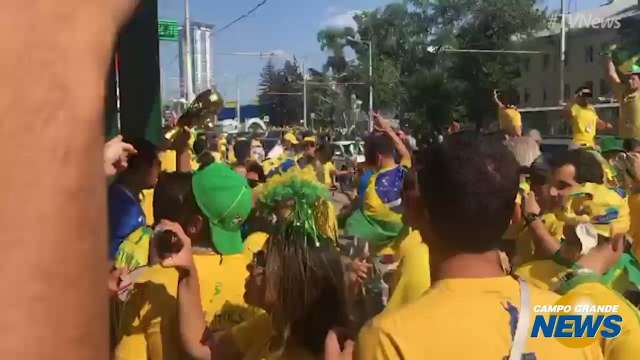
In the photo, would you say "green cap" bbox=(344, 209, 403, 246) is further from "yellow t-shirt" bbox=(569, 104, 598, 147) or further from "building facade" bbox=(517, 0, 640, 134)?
"building facade" bbox=(517, 0, 640, 134)

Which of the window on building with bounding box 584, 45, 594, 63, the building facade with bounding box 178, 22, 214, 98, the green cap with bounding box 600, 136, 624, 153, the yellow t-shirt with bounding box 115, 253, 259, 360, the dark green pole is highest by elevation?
the window on building with bounding box 584, 45, 594, 63

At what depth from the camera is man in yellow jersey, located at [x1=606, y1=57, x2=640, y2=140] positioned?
645 centimetres

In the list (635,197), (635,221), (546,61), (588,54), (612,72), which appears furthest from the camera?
(546,61)

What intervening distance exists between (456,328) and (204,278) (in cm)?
107

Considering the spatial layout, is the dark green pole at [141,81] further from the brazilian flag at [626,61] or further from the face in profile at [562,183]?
the brazilian flag at [626,61]

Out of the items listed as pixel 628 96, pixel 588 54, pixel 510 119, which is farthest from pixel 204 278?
pixel 588 54

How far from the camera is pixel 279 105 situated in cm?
6488

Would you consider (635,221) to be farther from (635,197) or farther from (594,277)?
(594,277)

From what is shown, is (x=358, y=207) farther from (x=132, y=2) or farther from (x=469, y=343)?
(x=132, y=2)

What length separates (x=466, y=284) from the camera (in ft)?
5.08

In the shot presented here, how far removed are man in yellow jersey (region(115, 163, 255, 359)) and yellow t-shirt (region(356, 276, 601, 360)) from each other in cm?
80

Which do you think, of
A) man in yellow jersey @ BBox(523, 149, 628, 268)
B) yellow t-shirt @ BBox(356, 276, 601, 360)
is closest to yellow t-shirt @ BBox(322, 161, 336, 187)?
man in yellow jersey @ BBox(523, 149, 628, 268)

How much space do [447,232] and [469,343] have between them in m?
0.27

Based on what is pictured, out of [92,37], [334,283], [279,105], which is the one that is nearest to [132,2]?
[92,37]
